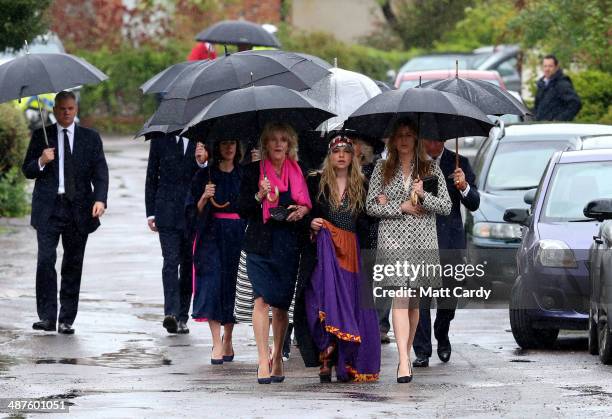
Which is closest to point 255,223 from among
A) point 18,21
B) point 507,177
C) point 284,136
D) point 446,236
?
point 284,136

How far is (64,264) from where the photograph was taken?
12758mm

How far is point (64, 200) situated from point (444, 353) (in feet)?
11.2

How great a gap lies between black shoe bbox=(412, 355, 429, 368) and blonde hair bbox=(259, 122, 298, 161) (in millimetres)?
1846

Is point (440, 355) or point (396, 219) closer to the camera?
point (396, 219)

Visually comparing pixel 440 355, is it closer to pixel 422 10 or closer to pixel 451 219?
pixel 451 219

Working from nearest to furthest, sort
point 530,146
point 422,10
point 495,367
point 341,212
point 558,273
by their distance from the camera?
point 341,212 → point 495,367 → point 558,273 → point 530,146 → point 422,10

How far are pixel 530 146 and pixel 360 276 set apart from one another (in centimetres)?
683

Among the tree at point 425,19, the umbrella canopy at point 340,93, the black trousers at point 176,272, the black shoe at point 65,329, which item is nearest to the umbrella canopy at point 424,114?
the umbrella canopy at point 340,93

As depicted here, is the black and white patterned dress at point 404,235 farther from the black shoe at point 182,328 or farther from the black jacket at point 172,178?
the black shoe at point 182,328

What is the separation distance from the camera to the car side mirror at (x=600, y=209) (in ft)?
35.3

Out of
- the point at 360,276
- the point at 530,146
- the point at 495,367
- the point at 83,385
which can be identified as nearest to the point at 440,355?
the point at 495,367

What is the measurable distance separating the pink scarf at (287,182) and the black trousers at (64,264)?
9.92ft

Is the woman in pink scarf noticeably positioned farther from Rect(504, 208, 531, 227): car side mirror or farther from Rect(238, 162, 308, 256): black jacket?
Rect(504, 208, 531, 227): car side mirror

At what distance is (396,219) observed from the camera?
10.1 m
